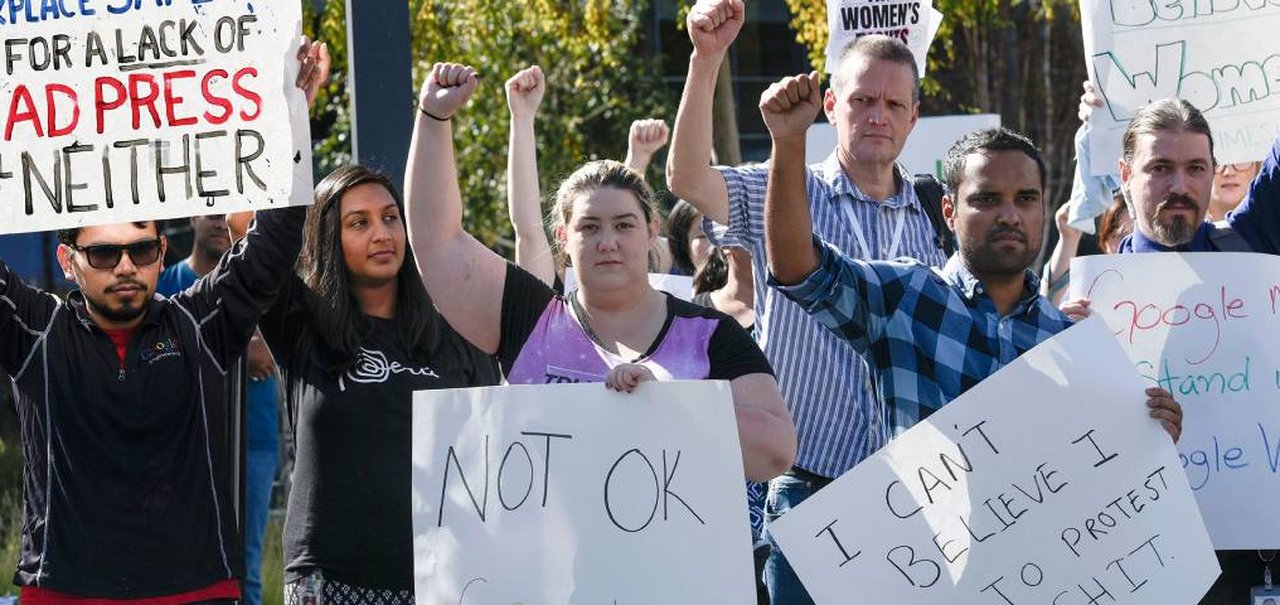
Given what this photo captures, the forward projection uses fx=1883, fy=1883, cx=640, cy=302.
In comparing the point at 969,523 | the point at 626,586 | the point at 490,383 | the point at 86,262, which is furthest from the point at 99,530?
the point at 969,523

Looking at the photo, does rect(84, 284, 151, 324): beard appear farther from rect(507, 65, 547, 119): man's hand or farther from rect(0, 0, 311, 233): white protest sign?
rect(507, 65, 547, 119): man's hand

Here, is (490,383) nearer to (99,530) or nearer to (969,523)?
(99,530)

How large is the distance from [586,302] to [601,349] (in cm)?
11

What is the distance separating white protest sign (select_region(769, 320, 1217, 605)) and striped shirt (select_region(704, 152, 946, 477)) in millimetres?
665

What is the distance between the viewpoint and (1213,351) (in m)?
4.28

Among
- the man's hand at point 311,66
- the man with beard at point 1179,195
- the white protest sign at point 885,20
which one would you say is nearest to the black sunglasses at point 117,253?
the man's hand at point 311,66

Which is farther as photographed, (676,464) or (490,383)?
(490,383)

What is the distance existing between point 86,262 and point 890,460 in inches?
74.9

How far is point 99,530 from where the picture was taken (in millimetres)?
4180

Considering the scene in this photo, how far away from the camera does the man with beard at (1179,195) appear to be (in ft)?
14.3

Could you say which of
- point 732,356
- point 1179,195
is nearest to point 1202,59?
point 1179,195

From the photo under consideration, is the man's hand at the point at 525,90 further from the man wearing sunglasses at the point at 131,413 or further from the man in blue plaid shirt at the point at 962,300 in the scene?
the man in blue plaid shirt at the point at 962,300

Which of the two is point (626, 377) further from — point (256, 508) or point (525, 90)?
point (256, 508)

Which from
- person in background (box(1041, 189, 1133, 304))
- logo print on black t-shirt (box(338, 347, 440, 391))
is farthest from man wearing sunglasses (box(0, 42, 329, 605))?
person in background (box(1041, 189, 1133, 304))
